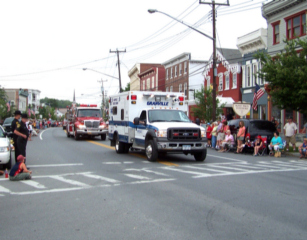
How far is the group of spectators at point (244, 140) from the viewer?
16.8 metres

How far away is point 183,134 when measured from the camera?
530 inches

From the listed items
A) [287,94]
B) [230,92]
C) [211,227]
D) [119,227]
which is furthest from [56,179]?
[230,92]

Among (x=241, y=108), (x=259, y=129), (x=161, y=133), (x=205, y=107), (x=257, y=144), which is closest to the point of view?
(x=161, y=133)

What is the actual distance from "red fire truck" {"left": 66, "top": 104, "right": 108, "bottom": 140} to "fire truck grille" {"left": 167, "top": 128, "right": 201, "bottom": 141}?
48.7ft

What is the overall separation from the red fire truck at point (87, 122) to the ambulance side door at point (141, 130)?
41.2 ft

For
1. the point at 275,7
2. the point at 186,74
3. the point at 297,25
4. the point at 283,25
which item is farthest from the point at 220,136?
the point at 186,74

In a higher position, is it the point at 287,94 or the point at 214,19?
the point at 214,19

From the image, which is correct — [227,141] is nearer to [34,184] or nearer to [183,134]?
[183,134]

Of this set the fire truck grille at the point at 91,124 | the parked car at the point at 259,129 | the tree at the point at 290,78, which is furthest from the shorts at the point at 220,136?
the fire truck grille at the point at 91,124

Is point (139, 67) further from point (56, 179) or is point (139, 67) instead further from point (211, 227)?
point (211, 227)

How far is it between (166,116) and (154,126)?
1.24 meters

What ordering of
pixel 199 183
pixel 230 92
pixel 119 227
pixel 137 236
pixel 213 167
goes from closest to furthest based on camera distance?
pixel 137 236, pixel 119 227, pixel 199 183, pixel 213 167, pixel 230 92

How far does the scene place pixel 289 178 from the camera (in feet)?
34.2

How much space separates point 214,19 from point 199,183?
57.5 feet
